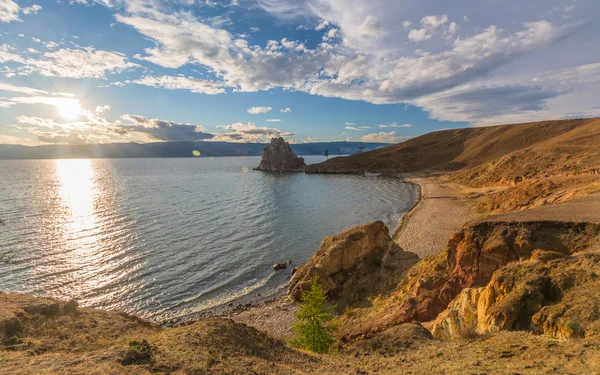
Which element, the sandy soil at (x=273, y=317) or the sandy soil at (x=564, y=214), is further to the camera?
the sandy soil at (x=273, y=317)

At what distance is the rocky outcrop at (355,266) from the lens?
70.2 ft

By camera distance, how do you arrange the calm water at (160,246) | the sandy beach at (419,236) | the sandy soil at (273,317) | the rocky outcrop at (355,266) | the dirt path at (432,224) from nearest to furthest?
the sandy soil at (273,317)
the sandy beach at (419,236)
the rocky outcrop at (355,266)
the calm water at (160,246)
the dirt path at (432,224)

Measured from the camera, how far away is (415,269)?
19.0m

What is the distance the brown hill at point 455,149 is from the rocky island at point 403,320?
104 metres

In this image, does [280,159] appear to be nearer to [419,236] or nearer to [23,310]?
[419,236]

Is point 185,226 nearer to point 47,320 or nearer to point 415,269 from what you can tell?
point 47,320

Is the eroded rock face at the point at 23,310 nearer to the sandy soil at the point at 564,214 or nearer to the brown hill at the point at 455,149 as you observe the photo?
the sandy soil at the point at 564,214

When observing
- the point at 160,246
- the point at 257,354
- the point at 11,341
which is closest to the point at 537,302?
the point at 257,354

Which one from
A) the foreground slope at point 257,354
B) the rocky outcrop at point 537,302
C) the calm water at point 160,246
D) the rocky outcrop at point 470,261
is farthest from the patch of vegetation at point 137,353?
the calm water at point 160,246

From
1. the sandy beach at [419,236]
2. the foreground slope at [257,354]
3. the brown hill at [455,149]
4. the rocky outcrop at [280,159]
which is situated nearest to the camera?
the foreground slope at [257,354]

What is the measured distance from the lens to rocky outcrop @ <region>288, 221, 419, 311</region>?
21.4 meters

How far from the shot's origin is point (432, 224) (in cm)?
3925

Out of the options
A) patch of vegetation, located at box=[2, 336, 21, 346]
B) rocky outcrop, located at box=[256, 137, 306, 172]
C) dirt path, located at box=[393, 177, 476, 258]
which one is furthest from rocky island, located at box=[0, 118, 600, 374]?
rocky outcrop, located at box=[256, 137, 306, 172]

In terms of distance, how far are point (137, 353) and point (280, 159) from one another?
152 m
